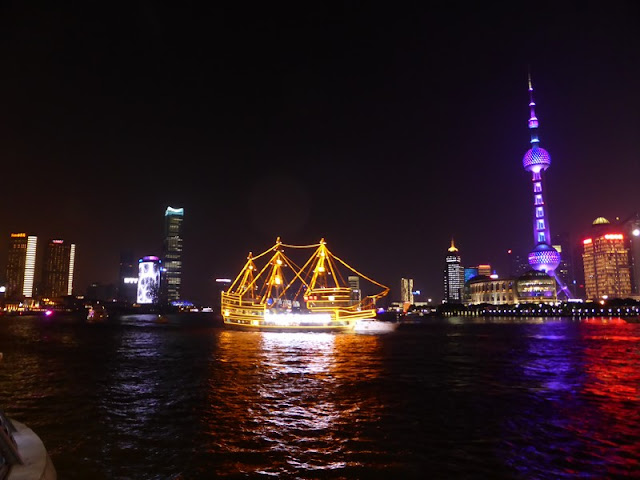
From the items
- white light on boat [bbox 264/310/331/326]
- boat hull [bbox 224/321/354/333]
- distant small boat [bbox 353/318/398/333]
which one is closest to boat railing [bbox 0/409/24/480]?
boat hull [bbox 224/321/354/333]

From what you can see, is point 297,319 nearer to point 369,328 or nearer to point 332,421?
point 369,328

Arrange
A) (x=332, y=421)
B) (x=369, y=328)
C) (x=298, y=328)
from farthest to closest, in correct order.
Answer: (x=369, y=328), (x=298, y=328), (x=332, y=421)

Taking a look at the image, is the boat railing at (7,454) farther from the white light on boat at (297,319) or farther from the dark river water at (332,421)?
the white light on boat at (297,319)

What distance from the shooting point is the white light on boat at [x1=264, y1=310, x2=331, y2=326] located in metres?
91.9

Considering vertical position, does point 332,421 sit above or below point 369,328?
above

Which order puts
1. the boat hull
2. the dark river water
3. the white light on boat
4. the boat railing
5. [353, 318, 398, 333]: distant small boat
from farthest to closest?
[353, 318, 398, 333]: distant small boat
the white light on boat
the boat hull
the dark river water
the boat railing

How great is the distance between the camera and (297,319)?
92750mm

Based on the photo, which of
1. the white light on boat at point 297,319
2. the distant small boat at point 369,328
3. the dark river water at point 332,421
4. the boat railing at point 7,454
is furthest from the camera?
the distant small boat at point 369,328

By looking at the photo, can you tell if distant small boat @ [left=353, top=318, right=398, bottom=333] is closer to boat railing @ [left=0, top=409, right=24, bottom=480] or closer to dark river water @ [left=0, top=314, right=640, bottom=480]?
dark river water @ [left=0, top=314, right=640, bottom=480]

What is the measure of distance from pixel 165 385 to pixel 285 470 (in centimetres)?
1590

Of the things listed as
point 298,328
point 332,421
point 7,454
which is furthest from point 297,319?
point 7,454

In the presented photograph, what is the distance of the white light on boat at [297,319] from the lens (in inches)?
3620

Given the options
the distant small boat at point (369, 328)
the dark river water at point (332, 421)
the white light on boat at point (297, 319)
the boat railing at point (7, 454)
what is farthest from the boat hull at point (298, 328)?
the boat railing at point (7, 454)

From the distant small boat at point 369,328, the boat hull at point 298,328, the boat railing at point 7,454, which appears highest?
the boat railing at point 7,454
